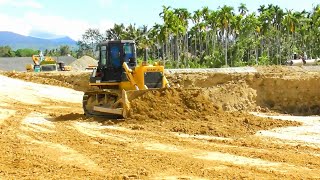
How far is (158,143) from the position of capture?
41.1ft

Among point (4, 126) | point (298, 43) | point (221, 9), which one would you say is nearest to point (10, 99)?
point (4, 126)

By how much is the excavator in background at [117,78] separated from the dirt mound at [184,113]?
1.50ft

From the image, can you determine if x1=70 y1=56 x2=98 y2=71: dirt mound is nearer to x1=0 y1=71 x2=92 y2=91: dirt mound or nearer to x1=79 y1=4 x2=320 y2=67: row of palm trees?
x1=79 y1=4 x2=320 y2=67: row of palm trees

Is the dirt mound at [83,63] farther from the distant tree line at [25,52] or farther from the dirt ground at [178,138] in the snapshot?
the dirt ground at [178,138]

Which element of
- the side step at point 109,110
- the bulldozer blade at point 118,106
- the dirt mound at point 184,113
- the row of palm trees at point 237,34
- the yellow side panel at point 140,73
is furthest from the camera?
the row of palm trees at point 237,34

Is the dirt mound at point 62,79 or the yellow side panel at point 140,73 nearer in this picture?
the yellow side panel at point 140,73

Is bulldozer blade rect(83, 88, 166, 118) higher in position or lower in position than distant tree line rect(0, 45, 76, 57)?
lower


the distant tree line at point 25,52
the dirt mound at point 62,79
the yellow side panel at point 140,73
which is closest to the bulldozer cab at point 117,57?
the yellow side panel at point 140,73

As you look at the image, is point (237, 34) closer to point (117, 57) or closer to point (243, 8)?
point (243, 8)

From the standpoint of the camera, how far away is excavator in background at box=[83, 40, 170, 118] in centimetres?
1709

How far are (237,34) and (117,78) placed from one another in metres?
55.9

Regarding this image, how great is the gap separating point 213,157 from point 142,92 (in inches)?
241

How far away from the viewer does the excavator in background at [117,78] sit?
17094mm

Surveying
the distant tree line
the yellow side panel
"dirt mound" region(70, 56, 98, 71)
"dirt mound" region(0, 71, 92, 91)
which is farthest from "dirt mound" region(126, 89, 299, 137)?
the distant tree line
